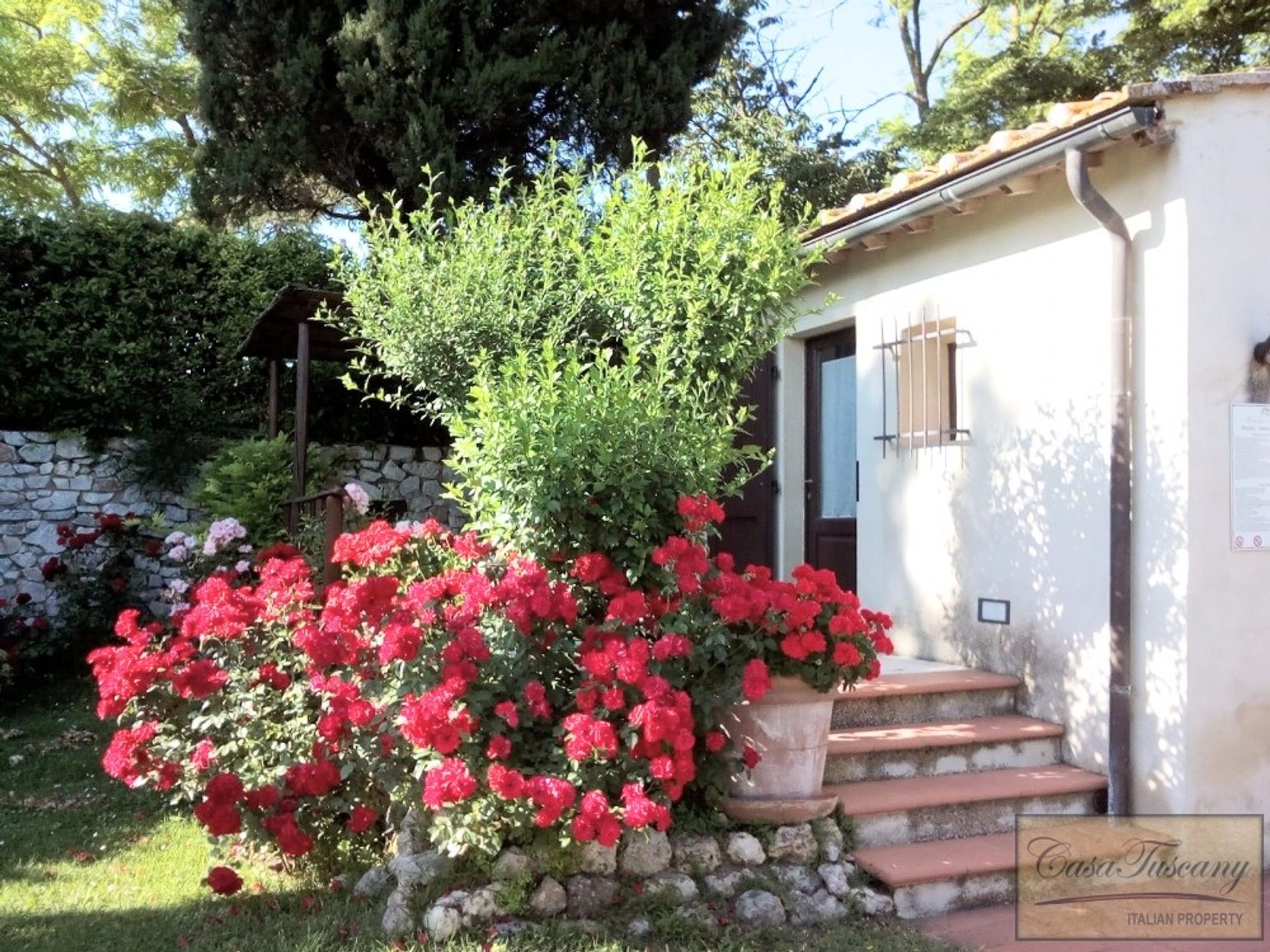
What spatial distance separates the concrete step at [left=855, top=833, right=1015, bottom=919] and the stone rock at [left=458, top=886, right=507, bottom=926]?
141 centimetres

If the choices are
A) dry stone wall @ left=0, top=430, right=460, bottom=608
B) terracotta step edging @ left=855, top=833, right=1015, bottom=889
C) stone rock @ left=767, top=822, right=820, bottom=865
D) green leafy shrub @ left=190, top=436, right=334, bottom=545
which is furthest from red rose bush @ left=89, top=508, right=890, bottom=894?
dry stone wall @ left=0, top=430, right=460, bottom=608

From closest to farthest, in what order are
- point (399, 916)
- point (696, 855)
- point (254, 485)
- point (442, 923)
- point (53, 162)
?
1. point (442, 923)
2. point (399, 916)
3. point (696, 855)
4. point (254, 485)
5. point (53, 162)

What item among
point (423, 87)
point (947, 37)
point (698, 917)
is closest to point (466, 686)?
point (698, 917)

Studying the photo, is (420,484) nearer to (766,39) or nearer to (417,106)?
(417,106)

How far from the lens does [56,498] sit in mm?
8867

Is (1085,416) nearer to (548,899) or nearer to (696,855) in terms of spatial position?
(696,855)

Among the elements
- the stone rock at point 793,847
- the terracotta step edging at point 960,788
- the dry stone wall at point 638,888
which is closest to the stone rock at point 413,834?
the dry stone wall at point 638,888

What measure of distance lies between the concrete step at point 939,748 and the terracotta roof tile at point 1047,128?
261 centimetres

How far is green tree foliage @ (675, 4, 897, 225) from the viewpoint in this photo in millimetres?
15828

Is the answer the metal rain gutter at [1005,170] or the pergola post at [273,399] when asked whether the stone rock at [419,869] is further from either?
the pergola post at [273,399]

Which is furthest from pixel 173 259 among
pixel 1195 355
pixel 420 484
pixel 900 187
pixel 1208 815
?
pixel 1208 815

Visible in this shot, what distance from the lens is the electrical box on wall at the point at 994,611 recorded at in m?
5.29

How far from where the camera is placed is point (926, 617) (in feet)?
19.1

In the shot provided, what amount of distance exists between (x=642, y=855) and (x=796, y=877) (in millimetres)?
580
